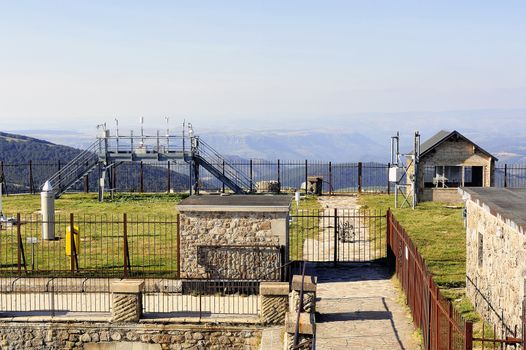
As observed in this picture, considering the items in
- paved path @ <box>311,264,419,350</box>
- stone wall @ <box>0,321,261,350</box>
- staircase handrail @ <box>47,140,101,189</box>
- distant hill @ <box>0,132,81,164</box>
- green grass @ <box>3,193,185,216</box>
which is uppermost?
distant hill @ <box>0,132,81,164</box>

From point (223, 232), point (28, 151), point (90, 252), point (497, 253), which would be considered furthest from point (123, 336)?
point (28, 151)

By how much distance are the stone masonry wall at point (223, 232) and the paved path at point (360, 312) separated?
2243mm

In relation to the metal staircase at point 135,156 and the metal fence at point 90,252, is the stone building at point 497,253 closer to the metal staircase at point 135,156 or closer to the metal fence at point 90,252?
the metal fence at point 90,252

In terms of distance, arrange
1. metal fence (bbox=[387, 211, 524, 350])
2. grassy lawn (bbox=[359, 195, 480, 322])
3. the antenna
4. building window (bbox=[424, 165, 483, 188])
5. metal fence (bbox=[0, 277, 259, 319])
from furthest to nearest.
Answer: building window (bbox=[424, 165, 483, 188])
the antenna
grassy lawn (bbox=[359, 195, 480, 322])
metal fence (bbox=[0, 277, 259, 319])
metal fence (bbox=[387, 211, 524, 350])

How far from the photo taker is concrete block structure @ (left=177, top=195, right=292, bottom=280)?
70.3 ft

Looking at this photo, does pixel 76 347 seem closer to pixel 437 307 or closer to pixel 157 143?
pixel 437 307

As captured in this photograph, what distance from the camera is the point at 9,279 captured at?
22062 mm

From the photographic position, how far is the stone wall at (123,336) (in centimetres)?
1831

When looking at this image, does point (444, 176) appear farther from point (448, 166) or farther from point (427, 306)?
point (427, 306)

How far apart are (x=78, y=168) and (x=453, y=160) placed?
2063cm

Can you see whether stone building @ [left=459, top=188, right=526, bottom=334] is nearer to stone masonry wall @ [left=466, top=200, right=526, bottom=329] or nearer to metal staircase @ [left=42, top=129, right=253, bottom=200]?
stone masonry wall @ [left=466, top=200, right=526, bottom=329]


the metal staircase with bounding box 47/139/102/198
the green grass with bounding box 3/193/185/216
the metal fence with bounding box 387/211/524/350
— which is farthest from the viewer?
the metal staircase with bounding box 47/139/102/198

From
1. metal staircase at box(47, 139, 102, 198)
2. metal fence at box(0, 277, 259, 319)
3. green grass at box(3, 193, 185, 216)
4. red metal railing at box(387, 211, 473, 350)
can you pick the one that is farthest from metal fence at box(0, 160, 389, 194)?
red metal railing at box(387, 211, 473, 350)

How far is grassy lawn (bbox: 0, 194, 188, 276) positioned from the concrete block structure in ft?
2.83
